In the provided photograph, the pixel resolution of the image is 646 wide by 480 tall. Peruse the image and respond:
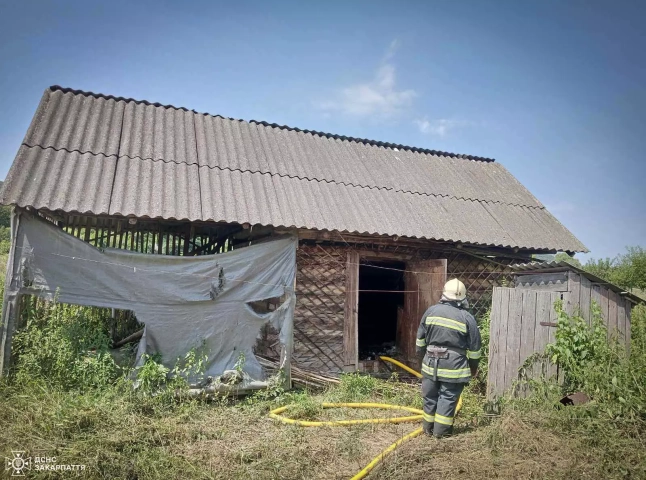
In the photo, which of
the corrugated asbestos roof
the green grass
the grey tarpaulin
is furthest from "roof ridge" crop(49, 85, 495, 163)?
the green grass

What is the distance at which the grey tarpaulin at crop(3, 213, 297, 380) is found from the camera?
5.34 metres

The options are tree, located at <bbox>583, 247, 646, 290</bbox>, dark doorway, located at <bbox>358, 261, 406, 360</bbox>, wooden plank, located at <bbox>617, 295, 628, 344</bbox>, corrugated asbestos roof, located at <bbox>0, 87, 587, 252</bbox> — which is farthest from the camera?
tree, located at <bbox>583, 247, 646, 290</bbox>

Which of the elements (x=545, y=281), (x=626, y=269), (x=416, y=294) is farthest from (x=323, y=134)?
(x=626, y=269)

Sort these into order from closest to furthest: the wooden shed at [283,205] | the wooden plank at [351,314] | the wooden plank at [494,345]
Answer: the wooden plank at [494,345], the wooden shed at [283,205], the wooden plank at [351,314]

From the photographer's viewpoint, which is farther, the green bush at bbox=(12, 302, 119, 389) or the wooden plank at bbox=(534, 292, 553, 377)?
the wooden plank at bbox=(534, 292, 553, 377)

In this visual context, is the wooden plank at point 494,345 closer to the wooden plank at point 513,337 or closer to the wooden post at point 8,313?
the wooden plank at point 513,337

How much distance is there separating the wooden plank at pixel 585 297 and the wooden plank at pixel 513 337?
68 centimetres

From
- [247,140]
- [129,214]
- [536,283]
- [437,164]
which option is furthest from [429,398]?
[437,164]

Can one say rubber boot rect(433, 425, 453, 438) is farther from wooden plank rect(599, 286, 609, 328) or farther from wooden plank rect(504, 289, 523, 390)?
wooden plank rect(599, 286, 609, 328)

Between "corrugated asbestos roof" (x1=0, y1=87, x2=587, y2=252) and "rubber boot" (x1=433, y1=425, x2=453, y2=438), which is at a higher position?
"corrugated asbestos roof" (x1=0, y1=87, x2=587, y2=252)

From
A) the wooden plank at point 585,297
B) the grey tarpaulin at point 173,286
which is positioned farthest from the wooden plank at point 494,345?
the grey tarpaulin at point 173,286

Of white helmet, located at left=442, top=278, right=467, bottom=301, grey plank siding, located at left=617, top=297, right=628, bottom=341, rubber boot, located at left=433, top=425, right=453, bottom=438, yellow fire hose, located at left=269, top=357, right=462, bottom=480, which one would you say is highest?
white helmet, located at left=442, top=278, right=467, bottom=301

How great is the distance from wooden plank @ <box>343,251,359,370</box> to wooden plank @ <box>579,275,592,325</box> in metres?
3.24

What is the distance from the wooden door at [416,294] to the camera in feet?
24.7
